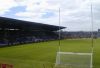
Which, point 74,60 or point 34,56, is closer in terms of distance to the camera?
→ point 74,60

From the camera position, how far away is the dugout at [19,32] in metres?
58.8

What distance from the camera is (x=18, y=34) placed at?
7162 cm

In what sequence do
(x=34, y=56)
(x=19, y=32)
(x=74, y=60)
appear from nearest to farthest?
1. (x=74, y=60)
2. (x=34, y=56)
3. (x=19, y=32)

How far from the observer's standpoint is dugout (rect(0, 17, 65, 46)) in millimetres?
58787

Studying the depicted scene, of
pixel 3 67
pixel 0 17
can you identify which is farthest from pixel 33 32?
pixel 3 67

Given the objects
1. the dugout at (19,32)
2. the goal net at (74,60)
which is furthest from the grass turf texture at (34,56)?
the dugout at (19,32)

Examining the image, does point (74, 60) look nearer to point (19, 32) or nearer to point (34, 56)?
point (34, 56)

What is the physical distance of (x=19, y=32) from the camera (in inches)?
2908

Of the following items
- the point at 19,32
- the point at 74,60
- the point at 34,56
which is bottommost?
the point at 34,56

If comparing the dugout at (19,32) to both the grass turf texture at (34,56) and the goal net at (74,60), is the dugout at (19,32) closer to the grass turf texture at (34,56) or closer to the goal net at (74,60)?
the grass turf texture at (34,56)

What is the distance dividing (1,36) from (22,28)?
12763 mm

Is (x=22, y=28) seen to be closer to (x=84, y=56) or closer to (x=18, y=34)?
(x=18, y=34)

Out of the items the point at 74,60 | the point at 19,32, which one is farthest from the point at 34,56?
the point at 19,32

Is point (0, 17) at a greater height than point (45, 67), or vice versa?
point (0, 17)
